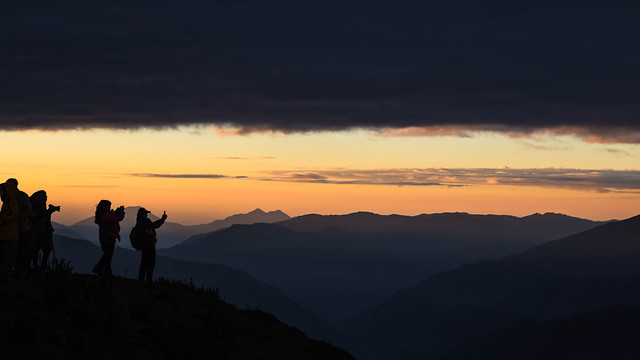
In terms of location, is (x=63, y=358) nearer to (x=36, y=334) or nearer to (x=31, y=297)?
(x=36, y=334)

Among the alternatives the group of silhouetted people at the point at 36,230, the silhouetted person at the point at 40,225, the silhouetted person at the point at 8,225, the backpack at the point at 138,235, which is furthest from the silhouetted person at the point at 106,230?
the silhouetted person at the point at 8,225

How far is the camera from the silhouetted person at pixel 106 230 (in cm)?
2158

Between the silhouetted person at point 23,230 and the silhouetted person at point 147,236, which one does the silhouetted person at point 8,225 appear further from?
the silhouetted person at point 147,236

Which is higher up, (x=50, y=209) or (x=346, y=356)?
(x=50, y=209)

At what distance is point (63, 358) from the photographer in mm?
13648

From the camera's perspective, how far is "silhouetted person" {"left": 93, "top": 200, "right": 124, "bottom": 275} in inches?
850

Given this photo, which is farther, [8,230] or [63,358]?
[8,230]

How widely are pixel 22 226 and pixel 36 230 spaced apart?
5.61 feet

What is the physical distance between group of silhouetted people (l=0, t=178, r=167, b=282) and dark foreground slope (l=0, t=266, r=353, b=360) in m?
0.93

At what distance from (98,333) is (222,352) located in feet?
9.73

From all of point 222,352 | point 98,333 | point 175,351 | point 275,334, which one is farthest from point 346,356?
point 98,333

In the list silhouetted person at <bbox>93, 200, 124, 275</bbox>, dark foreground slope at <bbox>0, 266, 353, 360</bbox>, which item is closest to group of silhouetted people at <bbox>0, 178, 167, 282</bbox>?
silhouetted person at <bbox>93, 200, 124, 275</bbox>

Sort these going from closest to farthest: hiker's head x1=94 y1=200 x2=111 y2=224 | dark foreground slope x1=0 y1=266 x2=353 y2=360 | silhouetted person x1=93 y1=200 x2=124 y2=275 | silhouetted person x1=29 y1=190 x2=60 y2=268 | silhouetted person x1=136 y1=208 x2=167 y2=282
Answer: dark foreground slope x1=0 y1=266 x2=353 y2=360 → silhouetted person x1=29 y1=190 x2=60 y2=268 → silhouetted person x1=93 y1=200 x2=124 y2=275 → hiker's head x1=94 y1=200 x2=111 y2=224 → silhouetted person x1=136 y1=208 x2=167 y2=282

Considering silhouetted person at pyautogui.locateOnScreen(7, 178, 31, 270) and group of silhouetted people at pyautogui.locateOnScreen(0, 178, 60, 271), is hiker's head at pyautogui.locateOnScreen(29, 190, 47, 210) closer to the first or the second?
group of silhouetted people at pyautogui.locateOnScreen(0, 178, 60, 271)
